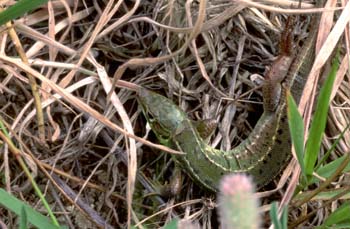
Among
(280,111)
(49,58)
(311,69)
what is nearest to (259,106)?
(280,111)

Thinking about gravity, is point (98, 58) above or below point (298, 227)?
above

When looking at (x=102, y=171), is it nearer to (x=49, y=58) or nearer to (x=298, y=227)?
(x=49, y=58)

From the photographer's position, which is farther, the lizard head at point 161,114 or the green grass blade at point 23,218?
the lizard head at point 161,114

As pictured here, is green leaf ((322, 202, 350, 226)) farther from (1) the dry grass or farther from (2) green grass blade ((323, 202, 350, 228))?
(1) the dry grass

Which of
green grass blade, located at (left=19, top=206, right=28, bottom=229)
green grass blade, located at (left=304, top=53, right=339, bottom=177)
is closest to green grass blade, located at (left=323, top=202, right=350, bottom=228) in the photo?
green grass blade, located at (left=304, top=53, right=339, bottom=177)

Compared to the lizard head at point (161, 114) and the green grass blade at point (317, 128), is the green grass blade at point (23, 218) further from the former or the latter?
the lizard head at point (161, 114)

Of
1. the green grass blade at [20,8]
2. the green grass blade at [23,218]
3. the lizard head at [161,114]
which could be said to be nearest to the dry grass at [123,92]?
the lizard head at [161,114]

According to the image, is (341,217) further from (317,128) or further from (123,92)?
(123,92)

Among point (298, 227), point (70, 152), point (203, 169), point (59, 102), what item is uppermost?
point (59, 102)
